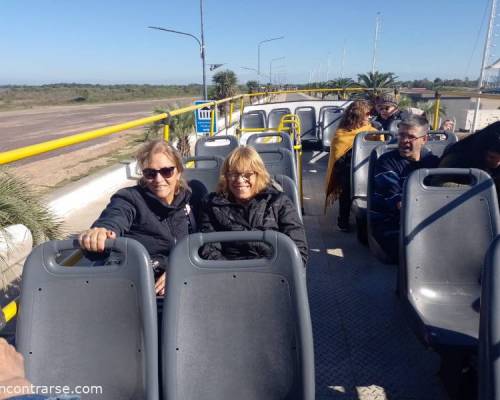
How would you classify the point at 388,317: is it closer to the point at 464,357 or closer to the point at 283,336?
the point at 464,357

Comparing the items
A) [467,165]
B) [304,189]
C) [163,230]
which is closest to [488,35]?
[304,189]

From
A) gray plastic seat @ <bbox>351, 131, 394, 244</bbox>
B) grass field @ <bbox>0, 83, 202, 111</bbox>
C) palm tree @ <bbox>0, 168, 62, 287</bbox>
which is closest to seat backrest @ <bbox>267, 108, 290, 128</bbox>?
gray plastic seat @ <bbox>351, 131, 394, 244</bbox>

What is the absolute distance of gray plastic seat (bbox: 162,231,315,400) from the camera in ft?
5.03

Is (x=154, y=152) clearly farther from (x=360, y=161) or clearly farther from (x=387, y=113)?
(x=387, y=113)

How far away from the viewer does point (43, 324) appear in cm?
157

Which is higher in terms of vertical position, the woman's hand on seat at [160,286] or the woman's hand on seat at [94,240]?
the woman's hand on seat at [94,240]

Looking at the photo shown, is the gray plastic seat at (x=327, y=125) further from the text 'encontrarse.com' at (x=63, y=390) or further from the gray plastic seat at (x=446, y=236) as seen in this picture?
the text 'encontrarse.com' at (x=63, y=390)

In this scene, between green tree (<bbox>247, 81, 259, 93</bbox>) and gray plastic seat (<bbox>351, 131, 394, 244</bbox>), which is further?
green tree (<bbox>247, 81, 259, 93</bbox>)

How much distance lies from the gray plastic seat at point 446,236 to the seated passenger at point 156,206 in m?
1.23

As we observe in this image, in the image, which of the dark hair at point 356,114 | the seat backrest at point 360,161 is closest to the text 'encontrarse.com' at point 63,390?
the seat backrest at point 360,161

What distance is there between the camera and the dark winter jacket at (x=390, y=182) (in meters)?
3.05

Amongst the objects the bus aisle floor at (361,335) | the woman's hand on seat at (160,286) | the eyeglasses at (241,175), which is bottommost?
the bus aisle floor at (361,335)

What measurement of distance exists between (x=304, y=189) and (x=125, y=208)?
3.99m

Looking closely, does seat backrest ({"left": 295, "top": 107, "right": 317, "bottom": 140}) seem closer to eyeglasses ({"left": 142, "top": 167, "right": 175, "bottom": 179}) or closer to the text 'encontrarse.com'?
eyeglasses ({"left": 142, "top": 167, "right": 175, "bottom": 179})
